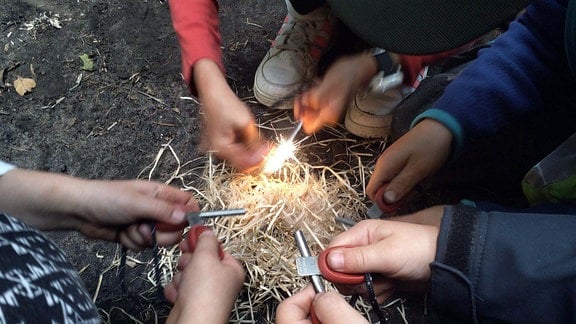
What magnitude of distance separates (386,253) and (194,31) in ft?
3.37

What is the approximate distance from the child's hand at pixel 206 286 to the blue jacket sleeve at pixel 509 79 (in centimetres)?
74

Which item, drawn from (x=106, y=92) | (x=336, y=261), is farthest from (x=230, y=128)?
(x=106, y=92)

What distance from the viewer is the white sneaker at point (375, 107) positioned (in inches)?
70.9

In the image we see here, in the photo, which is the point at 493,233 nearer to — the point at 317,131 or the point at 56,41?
the point at 317,131

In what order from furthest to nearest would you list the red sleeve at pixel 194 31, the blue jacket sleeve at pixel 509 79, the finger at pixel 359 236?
the red sleeve at pixel 194 31 < the blue jacket sleeve at pixel 509 79 < the finger at pixel 359 236

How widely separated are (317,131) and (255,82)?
32 centimetres

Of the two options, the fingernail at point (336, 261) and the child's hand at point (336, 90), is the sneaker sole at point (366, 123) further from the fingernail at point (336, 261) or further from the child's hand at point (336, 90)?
the fingernail at point (336, 261)

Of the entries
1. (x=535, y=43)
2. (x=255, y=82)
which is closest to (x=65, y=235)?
(x=255, y=82)

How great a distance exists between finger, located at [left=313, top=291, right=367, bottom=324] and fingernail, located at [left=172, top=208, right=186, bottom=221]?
1.30ft

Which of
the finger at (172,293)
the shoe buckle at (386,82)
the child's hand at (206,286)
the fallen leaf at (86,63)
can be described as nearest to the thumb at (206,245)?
the child's hand at (206,286)

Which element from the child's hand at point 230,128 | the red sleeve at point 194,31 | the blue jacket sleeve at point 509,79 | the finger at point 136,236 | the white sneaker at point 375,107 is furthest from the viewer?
the white sneaker at point 375,107

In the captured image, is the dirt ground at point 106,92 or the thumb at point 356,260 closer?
the thumb at point 356,260

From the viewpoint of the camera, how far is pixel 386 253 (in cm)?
103

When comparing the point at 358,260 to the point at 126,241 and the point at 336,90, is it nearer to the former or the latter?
the point at 126,241
